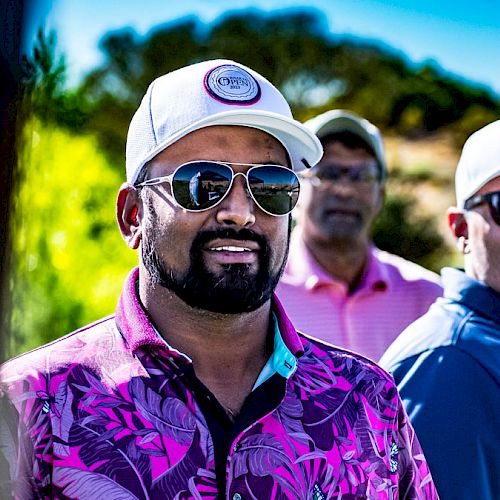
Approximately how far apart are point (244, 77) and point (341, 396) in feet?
2.52

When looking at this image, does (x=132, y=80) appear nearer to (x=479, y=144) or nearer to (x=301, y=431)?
(x=479, y=144)

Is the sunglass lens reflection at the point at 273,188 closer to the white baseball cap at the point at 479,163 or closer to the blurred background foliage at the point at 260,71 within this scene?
the white baseball cap at the point at 479,163

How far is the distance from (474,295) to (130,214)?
3.45 ft

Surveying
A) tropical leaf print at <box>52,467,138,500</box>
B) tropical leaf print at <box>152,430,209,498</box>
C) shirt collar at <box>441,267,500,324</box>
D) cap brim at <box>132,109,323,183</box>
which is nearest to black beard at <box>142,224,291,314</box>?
cap brim at <box>132,109,323,183</box>

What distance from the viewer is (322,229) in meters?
4.03

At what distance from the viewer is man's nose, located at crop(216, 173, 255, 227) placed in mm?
1887

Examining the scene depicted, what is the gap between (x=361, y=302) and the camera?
12.5 ft

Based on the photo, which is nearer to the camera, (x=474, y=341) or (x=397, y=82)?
(x=474, y=341)

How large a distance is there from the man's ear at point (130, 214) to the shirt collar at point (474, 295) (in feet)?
3.32

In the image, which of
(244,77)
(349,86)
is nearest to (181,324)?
(244,77)

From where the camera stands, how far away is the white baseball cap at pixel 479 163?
2.61 m

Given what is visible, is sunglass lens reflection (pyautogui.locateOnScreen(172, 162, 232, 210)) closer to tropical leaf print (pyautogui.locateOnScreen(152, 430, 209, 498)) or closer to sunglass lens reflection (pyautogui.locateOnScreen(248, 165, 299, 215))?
sunglass lens reflection (pyautogui.locateOnScreen(248, 165, 299, 215))

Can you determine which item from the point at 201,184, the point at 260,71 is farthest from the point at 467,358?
the point at 260,71

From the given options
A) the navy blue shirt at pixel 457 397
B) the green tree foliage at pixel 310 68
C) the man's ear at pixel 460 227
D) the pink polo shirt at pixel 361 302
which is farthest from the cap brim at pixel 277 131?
the green tree foliage at pixel 310 68
